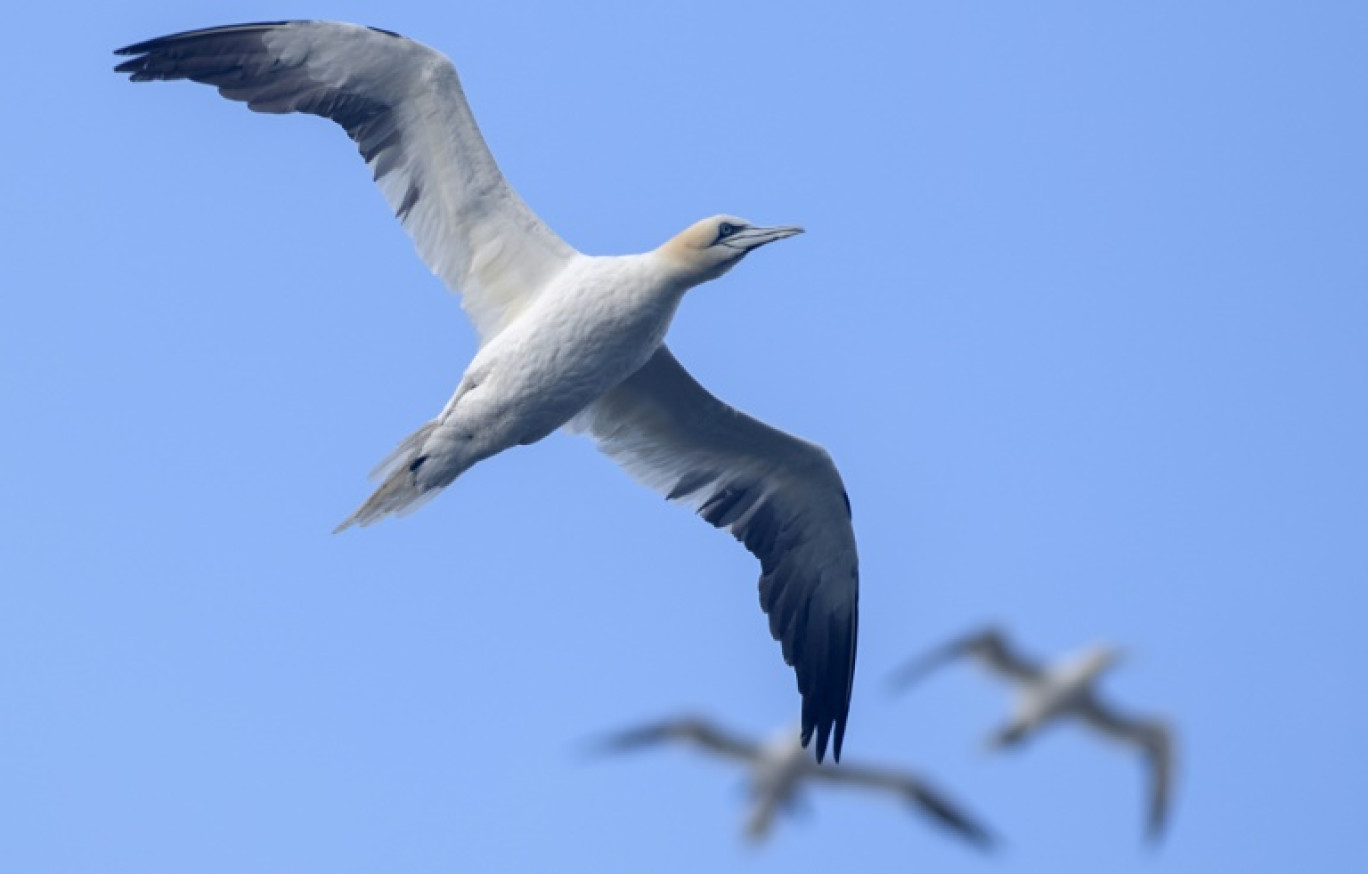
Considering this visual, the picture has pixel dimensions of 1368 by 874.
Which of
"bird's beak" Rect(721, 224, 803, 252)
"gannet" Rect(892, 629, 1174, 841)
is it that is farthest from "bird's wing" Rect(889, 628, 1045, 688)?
"bird's beak" Rect(721, 224, 803, 252)

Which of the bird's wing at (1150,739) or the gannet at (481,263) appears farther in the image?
the bird's wing at (1150,739)

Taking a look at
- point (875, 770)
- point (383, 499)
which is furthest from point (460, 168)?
point (875, 770)

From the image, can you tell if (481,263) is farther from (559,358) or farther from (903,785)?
(903,785)

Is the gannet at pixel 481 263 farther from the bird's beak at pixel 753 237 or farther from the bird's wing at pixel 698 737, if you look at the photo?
the bird's wing at pixel 698 737

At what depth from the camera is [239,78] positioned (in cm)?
1401

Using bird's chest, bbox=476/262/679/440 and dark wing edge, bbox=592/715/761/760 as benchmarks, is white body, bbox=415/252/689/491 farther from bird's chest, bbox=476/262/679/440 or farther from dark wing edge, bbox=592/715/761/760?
dark wing edge, bbox=592/715/761/760

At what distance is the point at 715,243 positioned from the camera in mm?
13867

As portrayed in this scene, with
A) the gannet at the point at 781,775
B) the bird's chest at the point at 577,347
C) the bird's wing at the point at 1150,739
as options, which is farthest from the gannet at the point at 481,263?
the bird's wing at the point at 1150,739

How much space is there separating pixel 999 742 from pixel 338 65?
37.7 feet

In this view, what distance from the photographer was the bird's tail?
1396 cm

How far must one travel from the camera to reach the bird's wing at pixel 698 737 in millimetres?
22406

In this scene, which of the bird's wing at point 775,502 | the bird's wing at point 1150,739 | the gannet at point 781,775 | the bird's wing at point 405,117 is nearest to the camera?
the bird's wing at point 405,117

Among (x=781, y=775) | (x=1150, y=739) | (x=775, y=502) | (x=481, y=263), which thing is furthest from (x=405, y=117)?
(x=1150, y=739)

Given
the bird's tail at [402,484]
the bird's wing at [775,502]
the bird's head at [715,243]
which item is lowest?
the bird's tail at [402,484]
